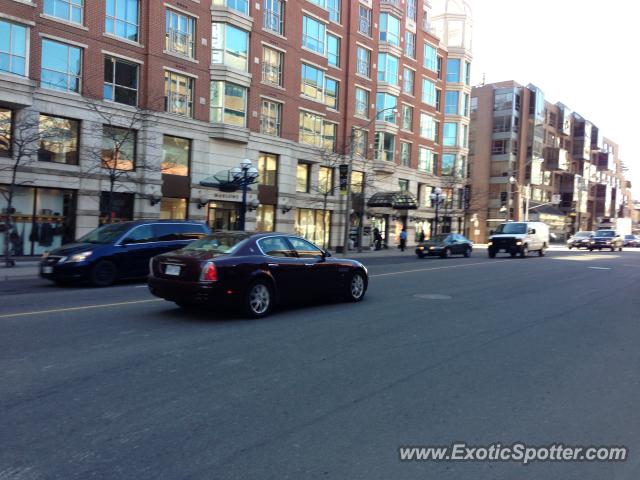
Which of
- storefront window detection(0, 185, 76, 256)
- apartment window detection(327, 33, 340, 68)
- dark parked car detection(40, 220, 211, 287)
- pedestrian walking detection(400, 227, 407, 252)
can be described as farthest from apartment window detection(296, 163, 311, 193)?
dark parked car detection(40, 220, 211, 287)

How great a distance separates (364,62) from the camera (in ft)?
128

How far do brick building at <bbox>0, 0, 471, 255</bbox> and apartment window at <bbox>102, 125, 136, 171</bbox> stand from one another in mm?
84

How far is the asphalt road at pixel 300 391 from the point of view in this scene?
357 cm

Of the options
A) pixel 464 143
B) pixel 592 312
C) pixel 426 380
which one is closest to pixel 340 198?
pixel 464 143

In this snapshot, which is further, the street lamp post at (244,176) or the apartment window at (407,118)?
the apartment window at (407,118)

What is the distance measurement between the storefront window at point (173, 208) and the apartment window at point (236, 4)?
35.1 ft

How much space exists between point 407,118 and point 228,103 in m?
20.6

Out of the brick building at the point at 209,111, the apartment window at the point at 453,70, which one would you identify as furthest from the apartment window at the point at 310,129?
the apartment window at the point at 453,70

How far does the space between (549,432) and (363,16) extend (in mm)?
38982

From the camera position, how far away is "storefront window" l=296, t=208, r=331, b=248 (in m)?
33.7

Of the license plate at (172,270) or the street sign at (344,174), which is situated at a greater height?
the street sign at (344,174)

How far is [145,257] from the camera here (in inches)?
528

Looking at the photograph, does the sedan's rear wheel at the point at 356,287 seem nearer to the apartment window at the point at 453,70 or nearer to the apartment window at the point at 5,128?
the apartment window at the point at 5,128

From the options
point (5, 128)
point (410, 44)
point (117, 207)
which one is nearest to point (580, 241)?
point (410, 44)
